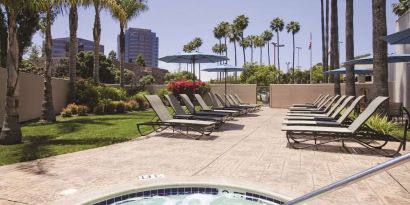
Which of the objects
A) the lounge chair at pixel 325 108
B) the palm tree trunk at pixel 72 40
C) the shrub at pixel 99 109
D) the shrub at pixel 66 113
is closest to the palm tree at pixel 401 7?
the lounge chair at pixel 325 108

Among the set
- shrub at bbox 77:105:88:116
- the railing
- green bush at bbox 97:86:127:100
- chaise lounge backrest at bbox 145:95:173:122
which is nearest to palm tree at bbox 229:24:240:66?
green bush at bbox 97:86:127:100

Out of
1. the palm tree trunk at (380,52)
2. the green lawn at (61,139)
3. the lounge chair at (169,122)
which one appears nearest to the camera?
the green lawn at (61,139)

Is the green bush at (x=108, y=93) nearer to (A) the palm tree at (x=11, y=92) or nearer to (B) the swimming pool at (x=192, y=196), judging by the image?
(A) the palm tree at (x=11, y=92)

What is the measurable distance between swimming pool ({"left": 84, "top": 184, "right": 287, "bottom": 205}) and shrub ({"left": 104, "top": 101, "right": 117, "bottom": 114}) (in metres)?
14.6

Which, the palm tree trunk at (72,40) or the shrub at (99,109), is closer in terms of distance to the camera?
the palm tree trunk at (72,40)

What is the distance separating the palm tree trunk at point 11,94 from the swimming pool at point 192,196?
535 centimetres

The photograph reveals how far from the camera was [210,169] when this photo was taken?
623cm

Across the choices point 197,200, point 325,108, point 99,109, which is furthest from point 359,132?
point 99,109

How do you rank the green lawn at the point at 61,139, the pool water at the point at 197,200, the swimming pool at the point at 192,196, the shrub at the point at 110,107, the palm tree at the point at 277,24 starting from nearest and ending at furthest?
the swimming pool at the point at 192,196
the pool water at the point at 197,200
the green lawn at the point at 61,139
the shrub at the point at 110,107
the palm tree at the point at 277,24

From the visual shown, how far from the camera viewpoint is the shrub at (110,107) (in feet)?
62.2

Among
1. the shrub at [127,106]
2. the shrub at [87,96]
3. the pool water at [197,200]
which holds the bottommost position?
the pool water at [197,200]

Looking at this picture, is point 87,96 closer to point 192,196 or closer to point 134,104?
point 134,104

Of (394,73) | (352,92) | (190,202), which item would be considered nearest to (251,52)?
(394,73)

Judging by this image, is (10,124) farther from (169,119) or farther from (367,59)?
(367,59)
